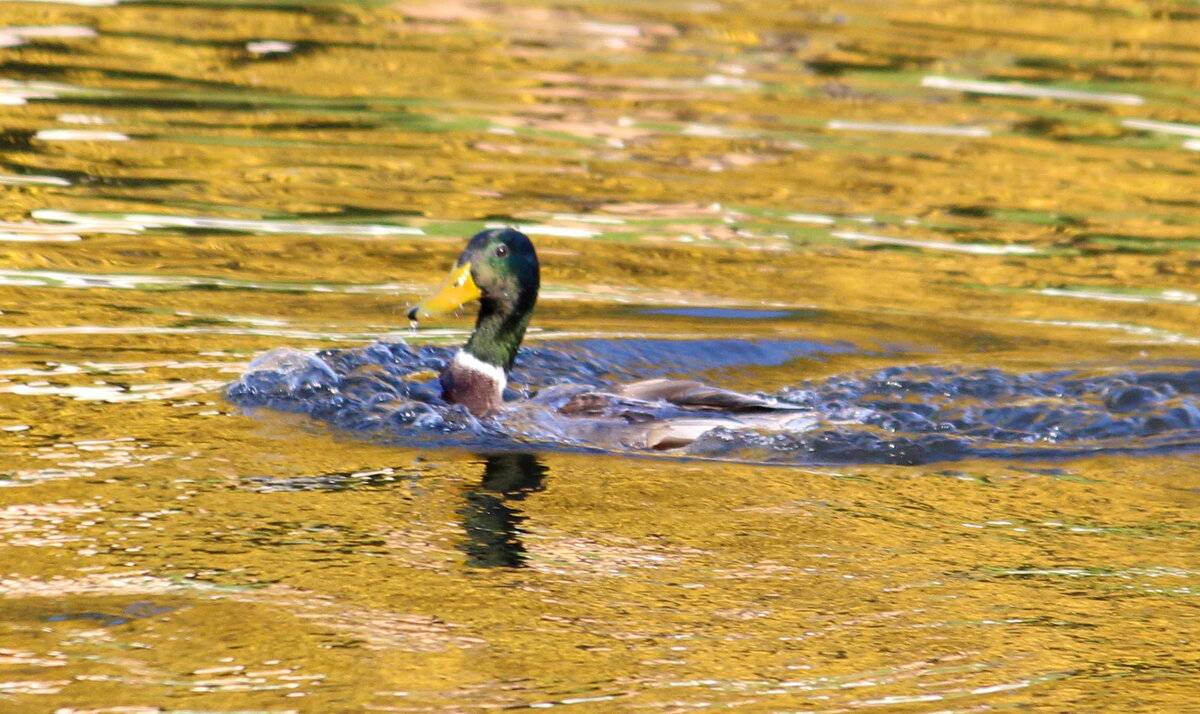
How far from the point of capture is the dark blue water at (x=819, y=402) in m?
7.02

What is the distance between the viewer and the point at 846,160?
42.6 feet

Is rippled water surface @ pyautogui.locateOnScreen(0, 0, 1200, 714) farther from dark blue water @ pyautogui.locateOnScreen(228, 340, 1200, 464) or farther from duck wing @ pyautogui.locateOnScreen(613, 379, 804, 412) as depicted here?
duck wing @ pyautogui.locateOnScreen(613, 379, 804, 412)

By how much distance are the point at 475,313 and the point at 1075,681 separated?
557 cm

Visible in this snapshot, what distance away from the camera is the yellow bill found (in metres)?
7.51

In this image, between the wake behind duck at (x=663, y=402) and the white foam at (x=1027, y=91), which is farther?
the white foam at (x=1027, y=91)

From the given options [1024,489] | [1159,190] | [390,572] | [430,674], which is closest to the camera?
[430,674]

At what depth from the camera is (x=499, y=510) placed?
593cm

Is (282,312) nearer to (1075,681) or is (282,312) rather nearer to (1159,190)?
(1075,681)

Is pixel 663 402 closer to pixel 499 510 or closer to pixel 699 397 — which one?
pixel 699 397

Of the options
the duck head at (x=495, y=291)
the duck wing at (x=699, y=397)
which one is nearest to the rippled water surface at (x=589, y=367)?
the duck wing at (x=699, y=397)

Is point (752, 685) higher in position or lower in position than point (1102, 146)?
lower

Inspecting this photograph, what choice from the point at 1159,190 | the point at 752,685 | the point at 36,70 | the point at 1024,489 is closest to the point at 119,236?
the point at 36,70

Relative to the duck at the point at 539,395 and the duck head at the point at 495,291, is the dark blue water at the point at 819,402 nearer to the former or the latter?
the duck at the point at 539,395

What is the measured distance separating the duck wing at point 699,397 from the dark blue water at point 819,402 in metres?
0.11
